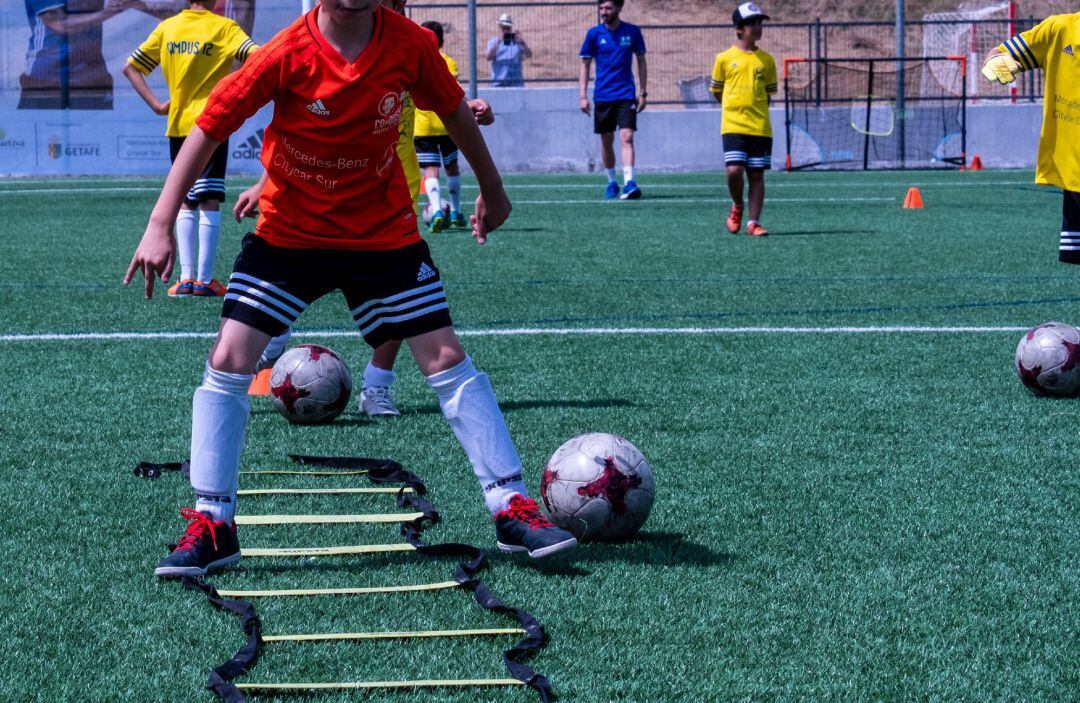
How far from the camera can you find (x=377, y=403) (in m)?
5.94

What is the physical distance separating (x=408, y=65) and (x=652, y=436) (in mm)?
2021

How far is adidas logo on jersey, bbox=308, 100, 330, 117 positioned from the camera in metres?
3.92

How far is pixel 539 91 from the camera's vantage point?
25859mm

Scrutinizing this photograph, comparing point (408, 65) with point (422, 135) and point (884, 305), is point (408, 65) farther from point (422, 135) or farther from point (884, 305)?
point (422, 135)

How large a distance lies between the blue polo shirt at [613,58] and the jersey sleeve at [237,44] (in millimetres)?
8652

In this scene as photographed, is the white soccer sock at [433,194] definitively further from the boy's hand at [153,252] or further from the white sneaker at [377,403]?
the boy's hand at [153,252]

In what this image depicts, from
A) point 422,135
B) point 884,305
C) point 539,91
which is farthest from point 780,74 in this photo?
point 884,305

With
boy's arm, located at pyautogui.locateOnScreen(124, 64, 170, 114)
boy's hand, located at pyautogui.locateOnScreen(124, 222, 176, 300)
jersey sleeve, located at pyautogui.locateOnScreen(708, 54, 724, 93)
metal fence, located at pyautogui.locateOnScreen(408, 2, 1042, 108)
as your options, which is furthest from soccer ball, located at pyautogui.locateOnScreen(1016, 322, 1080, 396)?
metal fence, located at pyautogui.locateOnScreen(408, 2, 1042, 108)

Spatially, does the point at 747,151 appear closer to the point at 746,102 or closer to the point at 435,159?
the point at 746,102

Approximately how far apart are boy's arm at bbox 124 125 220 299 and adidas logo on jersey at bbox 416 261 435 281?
635mm

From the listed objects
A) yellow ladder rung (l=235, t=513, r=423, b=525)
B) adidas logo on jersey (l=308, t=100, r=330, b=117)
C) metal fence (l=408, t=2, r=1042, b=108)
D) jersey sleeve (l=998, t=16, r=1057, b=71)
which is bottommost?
yellow ladder rung (l=235, t=513, r=423, b=525)

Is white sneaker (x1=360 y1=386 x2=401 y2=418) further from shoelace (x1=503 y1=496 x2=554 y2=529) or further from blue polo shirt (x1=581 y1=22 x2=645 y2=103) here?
blue polo shirt (x1=581 y1=22 x2=645 y2=103)

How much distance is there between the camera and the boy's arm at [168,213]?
3.82 metres

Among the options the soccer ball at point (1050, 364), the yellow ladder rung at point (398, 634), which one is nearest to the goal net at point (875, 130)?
the soccer ball at point (1050, 364)
